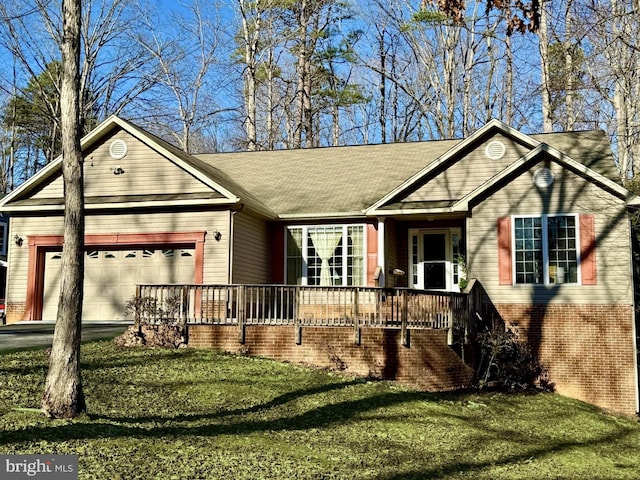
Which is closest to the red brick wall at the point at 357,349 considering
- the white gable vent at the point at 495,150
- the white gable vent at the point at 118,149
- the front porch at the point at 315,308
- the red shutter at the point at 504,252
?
the front porch at the point at 315,308

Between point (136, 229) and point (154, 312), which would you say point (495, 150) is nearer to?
point (154, 312)

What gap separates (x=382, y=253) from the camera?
17.1m

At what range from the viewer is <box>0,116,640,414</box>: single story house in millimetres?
15164

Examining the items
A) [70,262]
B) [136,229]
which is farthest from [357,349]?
[136,229]

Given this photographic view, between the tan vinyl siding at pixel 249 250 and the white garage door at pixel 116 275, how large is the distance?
1335 mm

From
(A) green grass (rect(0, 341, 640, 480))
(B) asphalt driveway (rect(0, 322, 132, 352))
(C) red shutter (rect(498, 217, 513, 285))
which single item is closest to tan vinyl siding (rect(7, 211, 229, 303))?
(B) asphalt driveway (rect(0, 322, 132, 352))

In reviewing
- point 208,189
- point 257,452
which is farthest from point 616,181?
point 257,452

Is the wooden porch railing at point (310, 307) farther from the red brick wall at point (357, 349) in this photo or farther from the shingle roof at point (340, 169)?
the shingle roof at point (340, 169)

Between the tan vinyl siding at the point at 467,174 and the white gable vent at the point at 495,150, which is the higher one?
the white gable vent at the point at 495,150

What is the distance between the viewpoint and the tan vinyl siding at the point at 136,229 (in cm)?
1677

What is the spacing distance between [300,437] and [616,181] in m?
11.0

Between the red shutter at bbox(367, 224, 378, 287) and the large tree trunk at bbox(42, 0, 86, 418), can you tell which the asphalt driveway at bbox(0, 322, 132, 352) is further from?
the red shutter at bbox(367, 224, 378, 287)

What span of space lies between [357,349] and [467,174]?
6276mm

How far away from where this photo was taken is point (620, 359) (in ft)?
49.0
